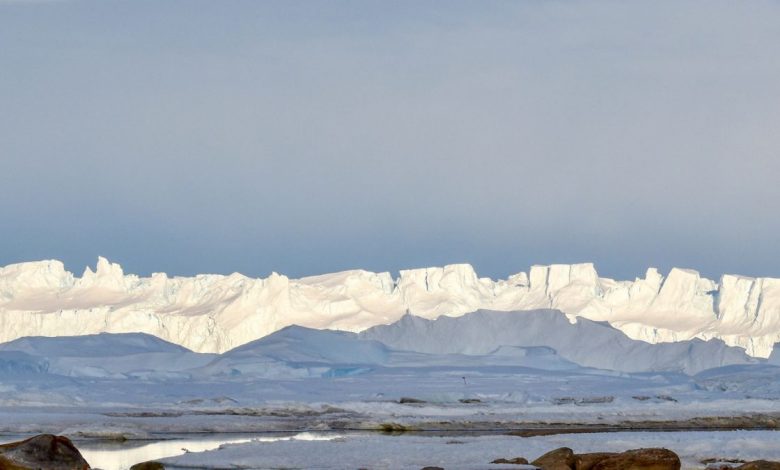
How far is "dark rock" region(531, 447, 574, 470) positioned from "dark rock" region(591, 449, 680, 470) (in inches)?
29.0

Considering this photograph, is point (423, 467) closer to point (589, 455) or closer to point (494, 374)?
point (589, 455)

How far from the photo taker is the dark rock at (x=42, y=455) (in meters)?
19.9

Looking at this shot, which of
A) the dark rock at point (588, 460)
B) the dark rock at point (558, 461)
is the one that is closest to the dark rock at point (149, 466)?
the dark rock at point (558, 461)

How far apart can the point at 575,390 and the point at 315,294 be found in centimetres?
8025

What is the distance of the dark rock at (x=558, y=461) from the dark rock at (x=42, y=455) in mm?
7101

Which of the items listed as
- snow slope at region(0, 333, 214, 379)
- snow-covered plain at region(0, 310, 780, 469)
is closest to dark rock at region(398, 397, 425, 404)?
snow-covered plain at region(0, 310, 780, 469)

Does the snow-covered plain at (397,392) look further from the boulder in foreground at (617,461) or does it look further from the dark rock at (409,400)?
the boulder in foreground at (617,461)

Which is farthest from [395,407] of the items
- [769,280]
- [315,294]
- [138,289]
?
[138,289]

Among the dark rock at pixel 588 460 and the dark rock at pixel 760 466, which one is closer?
the dark rock at pixel 760 466

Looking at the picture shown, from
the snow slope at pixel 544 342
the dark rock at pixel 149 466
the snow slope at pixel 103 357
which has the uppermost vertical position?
the snow slope at pixel 544 342

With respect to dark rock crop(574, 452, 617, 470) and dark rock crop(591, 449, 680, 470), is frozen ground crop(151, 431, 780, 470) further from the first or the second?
dark rock crop(591, 449, 680, 470)

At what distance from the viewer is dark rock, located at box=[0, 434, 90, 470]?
19.9 metres

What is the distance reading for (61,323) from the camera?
14625 centimetres

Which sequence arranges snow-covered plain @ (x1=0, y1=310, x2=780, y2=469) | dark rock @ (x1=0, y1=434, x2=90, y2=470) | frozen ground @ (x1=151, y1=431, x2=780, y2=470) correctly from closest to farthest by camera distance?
dark rock @ (x1=0, y1=434, x2=90, y2=470)
frozen ground @ (x1=151, y1=431, x2=780, y2=470)
snow-covered plain @ (x1=0, y1=310, x2=780, y2=469)
